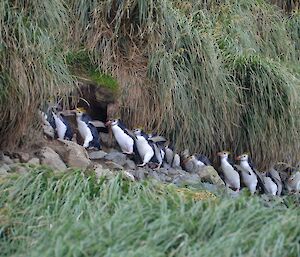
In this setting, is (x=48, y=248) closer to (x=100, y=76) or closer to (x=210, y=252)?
(x=210, y=252)

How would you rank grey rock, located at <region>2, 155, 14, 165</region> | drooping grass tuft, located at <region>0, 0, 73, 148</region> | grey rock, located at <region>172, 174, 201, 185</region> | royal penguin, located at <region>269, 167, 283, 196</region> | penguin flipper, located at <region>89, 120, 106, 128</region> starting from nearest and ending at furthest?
1. drooping grass tuft, located at <region>0, 0, 73, 148</region>
2. grey rock, located at <region>2, 155, 14, 165</region>
3. grey rock, located at <region>172, 174, 201, 185</region>
4. penguin flipper, located at <region>89, 120, 106, 128</region>
5. royal penguin, located at <region>269, 167, 283, 196</region>

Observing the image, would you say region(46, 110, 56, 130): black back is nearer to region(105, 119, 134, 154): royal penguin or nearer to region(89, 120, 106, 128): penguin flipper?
region(89, 120, 106, 128): penguin flipper

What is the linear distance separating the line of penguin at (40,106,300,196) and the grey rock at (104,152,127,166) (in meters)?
0.14

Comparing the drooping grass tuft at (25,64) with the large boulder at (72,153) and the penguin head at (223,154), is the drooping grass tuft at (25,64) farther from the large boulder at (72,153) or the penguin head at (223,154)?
the penguin head at (223,154)

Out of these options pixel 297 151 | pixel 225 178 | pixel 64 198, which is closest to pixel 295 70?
pixel 297 151

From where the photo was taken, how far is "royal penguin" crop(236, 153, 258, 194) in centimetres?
850

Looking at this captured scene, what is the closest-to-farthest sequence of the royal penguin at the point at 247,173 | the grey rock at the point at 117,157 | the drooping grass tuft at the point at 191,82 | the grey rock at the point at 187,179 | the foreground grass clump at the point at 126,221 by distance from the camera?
1. the foreground grass clump at the point at 126,221
2. the grey rock at the point at 187,179
3. the grey rock at the point at 117,157
4. the drooping grass tuft at the point at 191,82
5. the royal penguin at the point at 247,173

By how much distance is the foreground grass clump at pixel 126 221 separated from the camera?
160 inches

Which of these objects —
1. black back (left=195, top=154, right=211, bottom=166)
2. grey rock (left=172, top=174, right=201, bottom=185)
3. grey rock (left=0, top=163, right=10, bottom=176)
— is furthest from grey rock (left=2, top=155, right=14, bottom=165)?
black back (left=195, top=154, right=211, bottom=166)

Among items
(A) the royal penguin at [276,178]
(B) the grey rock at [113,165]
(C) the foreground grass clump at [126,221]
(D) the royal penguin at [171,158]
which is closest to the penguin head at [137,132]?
(D) the royal penguin at [171,158]

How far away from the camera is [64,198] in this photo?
4.95m

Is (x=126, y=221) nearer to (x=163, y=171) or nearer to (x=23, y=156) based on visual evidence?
(x=23, y=156)

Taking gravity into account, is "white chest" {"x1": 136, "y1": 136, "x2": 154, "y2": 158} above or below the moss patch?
below

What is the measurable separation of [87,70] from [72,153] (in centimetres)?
136
